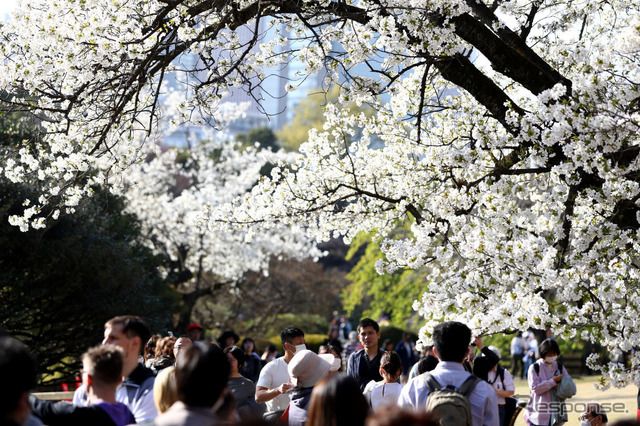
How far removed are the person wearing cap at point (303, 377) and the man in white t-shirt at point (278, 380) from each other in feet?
2.24

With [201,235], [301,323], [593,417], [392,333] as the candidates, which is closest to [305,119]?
→ [301,323]

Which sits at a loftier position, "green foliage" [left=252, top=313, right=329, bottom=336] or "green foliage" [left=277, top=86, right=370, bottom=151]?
"green foliage" [left=277, top=86, right=370, bottom=151]

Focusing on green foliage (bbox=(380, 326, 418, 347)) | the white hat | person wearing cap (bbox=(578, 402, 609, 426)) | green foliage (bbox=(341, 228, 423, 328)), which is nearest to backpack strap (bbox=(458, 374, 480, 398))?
the white hat

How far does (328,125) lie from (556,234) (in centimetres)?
403

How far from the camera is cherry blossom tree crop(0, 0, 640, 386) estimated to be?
6832 mm

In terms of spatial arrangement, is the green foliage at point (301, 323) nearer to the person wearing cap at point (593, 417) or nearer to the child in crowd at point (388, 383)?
the person wearing cap at point (593, 417)

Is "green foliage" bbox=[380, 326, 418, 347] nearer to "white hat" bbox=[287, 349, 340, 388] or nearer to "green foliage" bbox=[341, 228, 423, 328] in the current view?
"green foliage" bbox=[341, 228, 423, 328]

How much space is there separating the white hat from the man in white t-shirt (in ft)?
2.56

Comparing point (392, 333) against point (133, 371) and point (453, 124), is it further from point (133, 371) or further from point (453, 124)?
point (133, 371)

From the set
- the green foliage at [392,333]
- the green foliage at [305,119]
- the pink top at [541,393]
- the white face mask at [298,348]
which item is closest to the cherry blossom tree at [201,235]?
the green foliage at [392,333]

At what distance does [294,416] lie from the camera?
231 inches

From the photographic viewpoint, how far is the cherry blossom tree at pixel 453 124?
6.83 meters

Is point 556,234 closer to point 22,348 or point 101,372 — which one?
point 101,372

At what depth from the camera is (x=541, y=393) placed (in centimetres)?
911
